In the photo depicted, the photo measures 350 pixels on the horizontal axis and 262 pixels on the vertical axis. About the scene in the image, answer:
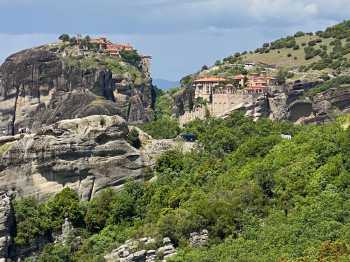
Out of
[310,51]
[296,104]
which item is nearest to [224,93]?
[296,104]

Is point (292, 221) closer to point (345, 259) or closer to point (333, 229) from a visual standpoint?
point (333, 229)

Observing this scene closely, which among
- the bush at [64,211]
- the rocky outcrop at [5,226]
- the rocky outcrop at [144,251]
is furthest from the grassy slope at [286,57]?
Result: the rocky outcrop at [144,251]

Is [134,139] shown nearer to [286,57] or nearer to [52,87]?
[52,87]

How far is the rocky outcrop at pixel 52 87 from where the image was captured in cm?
11288

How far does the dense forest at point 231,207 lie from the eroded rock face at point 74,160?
1.19 m

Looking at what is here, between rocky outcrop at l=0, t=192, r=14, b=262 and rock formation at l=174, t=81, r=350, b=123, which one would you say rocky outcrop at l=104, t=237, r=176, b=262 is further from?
rock formation at l=174, t=81, r=350, b=123

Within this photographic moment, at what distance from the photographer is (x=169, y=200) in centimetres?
6181

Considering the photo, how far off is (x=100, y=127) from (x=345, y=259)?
25.0 meters

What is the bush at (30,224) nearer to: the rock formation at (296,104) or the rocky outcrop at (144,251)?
the rocky outcrop at (144,251)

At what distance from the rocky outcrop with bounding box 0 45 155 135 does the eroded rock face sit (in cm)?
4383

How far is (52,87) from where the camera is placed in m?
115

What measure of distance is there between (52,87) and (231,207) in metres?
60.2

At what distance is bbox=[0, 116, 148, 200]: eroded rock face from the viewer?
215ft

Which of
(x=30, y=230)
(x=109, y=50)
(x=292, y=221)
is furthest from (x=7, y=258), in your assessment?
(x=109, y=50)
